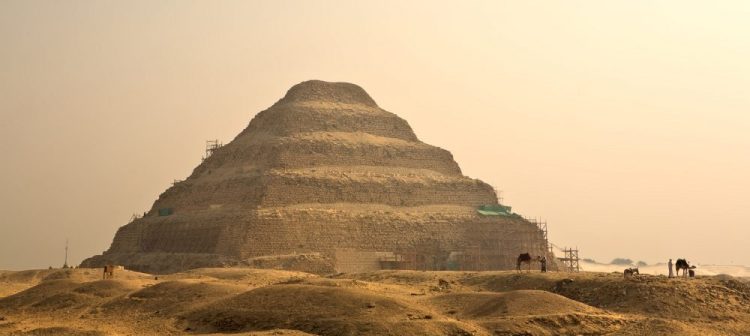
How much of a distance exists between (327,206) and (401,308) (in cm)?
3905

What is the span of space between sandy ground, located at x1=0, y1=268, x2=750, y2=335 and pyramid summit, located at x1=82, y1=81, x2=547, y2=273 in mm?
23083

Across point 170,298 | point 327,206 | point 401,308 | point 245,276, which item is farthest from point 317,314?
point 327,206

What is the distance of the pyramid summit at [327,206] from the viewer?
203 feet

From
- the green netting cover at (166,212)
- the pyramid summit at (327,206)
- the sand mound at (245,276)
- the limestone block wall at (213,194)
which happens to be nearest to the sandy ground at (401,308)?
the sand mound at (245,276)

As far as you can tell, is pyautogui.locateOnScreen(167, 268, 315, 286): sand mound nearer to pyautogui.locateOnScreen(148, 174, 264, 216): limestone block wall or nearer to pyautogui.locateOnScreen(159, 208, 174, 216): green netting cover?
Answer: pyautogui.locateOnScreen(148, 174, 264, 216): limestone block wall

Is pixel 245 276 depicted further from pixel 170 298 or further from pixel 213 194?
pixel 213 194

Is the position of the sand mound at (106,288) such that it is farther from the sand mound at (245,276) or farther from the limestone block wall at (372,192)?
the limestone block wall at (372,192)

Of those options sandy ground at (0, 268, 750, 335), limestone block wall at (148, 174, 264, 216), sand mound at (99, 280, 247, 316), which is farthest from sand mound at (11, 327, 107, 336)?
limestone block wall at (148, 174, 264, 216)

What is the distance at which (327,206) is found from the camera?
6525 centimetres

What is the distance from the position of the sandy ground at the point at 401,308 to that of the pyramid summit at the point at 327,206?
23.1 meters

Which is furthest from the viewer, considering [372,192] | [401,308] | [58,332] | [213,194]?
[213,194]

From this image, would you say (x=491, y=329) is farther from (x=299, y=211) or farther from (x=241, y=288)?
(x=299, y=211)

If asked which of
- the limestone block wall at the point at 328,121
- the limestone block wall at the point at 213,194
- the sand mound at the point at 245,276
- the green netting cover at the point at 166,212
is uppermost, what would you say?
the limestone block wall at the point at 328,121

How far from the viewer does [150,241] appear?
69062mm
